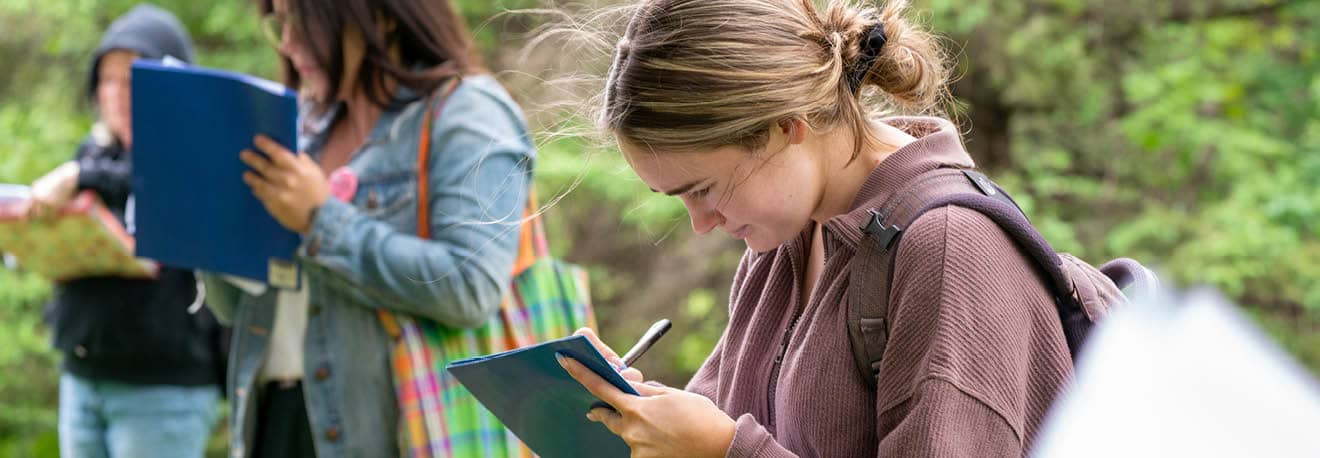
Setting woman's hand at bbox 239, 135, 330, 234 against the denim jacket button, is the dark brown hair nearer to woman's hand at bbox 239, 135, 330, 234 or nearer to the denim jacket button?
woman's hand at bbox 239, 135, 330, 234

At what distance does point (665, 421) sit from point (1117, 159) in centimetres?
390

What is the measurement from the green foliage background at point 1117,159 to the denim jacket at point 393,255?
2081mm

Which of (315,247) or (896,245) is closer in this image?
(896,245)

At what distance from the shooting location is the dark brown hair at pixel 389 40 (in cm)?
253

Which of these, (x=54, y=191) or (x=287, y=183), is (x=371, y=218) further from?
(x=54, y=191)

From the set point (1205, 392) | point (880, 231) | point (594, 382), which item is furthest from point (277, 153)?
point (1205, 392)

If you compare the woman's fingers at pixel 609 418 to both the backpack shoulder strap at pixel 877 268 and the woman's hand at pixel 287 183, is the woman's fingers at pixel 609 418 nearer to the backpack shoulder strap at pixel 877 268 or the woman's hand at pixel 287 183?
the backpack shoulder strap at pixel 877 268

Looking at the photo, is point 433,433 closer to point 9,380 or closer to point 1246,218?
point 1246,218

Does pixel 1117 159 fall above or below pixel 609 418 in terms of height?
below

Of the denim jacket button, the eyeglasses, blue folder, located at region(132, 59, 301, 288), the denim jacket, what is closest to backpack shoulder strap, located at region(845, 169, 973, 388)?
the denim jacket

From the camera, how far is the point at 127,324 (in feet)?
10.8

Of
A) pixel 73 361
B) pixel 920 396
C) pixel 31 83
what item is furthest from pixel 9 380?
pixel 920 396

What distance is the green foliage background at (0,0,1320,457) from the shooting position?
15.2 ft

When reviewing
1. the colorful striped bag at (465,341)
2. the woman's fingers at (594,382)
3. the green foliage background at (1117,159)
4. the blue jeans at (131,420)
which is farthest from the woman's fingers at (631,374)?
the green foliage background at (1117,159)
